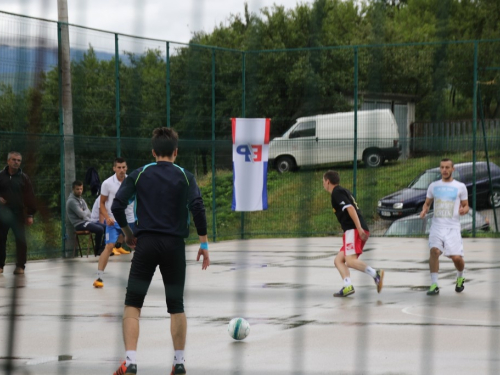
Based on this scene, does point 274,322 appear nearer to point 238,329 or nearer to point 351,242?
point 238,329

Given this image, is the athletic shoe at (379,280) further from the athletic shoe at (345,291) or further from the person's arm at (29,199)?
the person's arm at (29,199)

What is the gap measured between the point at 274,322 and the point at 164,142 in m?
2.95

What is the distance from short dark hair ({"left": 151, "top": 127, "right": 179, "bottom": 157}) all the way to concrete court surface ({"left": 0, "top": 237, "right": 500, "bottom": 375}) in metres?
0.98

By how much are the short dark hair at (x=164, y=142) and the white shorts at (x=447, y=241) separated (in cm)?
521

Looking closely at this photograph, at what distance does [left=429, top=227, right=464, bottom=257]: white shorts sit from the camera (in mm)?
10672

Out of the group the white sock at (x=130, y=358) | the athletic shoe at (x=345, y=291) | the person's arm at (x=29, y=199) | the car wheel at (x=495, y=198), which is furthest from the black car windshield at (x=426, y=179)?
the car wheel at (x=495, y=198)

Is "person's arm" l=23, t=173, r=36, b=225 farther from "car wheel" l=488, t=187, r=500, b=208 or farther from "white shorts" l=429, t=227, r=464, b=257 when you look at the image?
"car wheel" l=488, t=187, r=500, b=208

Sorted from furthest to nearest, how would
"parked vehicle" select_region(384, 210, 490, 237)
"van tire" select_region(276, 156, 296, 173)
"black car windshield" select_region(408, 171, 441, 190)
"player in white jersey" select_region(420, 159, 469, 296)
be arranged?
"parked vehicle" select_region(384, 210, 490, 237) < "player in white jersey" select_region(420, 159, 469, 296) < "black car windshield" select_region(408, 171, 441, 190) < "van tire" select_region(276, 156, 296, 173)

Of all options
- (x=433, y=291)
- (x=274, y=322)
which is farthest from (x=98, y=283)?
(x=433, y=291)

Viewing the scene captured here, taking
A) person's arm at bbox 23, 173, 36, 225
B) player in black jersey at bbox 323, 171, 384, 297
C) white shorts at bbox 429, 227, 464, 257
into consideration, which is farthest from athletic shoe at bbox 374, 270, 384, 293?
person's arm at bbox 23, 173, 36, 225

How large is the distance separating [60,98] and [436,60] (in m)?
1.14

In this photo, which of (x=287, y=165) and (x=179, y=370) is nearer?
(x=287, y=165)

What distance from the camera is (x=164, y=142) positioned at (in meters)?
6.22

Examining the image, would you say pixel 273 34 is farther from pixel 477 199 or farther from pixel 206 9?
pixel 477 199
